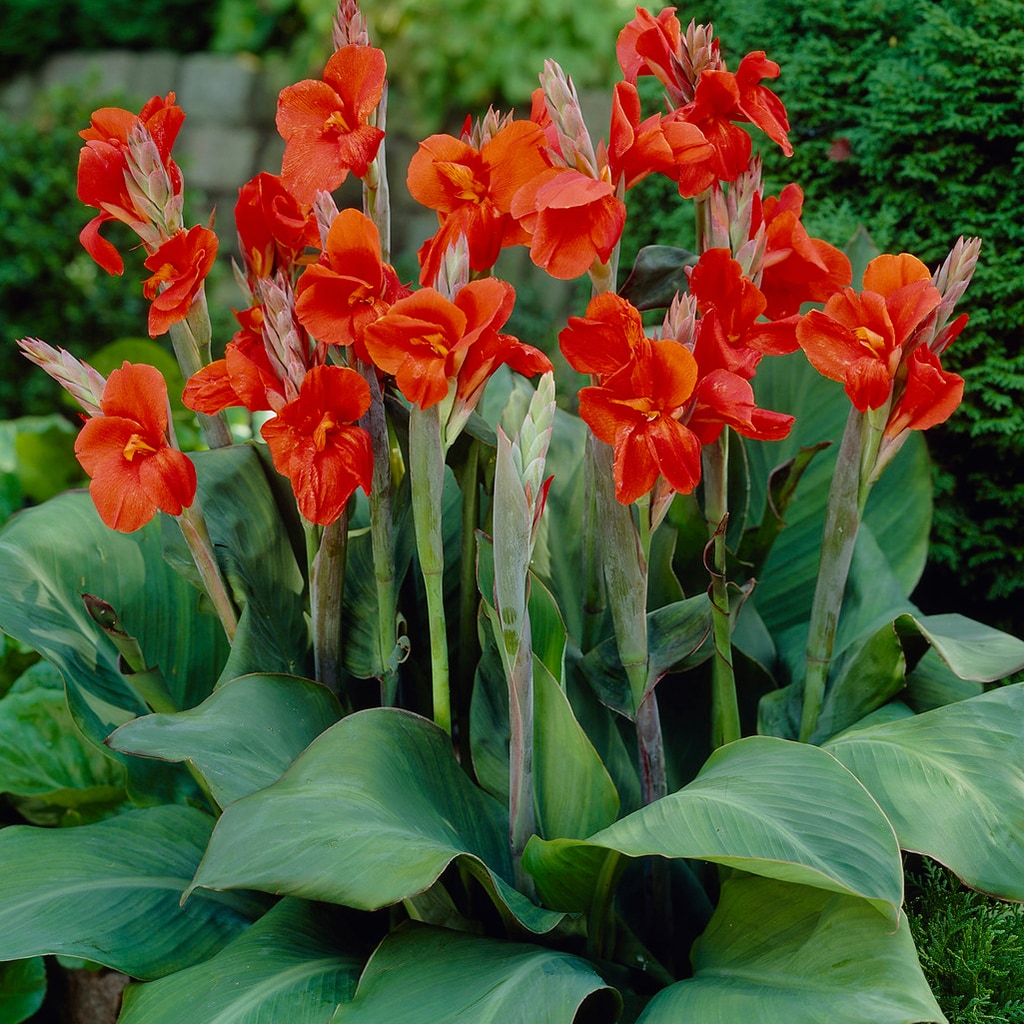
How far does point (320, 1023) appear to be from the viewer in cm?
104

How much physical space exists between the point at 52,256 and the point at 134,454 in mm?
3453

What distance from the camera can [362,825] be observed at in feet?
3.27

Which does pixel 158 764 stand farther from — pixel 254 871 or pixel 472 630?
pixel 254 871

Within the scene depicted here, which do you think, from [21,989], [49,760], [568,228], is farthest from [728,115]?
[21,989]

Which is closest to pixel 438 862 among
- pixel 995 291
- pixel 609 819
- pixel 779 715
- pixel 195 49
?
pixel 609 819

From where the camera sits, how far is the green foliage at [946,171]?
1.87 metres

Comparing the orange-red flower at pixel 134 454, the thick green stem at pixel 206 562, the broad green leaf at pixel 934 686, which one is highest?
the orange-red flower at pixel 134 454

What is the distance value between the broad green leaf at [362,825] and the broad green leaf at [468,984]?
0.05 metres

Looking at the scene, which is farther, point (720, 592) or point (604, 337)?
point (720, 592)

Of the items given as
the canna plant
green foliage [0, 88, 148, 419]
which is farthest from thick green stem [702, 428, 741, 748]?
green foliage [0, 88, 148, 419]

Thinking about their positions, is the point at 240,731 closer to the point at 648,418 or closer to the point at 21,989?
the point at 648,418

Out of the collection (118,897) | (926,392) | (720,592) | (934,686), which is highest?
(926,392)

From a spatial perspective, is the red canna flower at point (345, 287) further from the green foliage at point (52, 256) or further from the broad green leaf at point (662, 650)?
the green foliage at point (52, 256)

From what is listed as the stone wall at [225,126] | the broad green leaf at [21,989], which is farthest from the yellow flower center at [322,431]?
the stone wall at [225,126]
